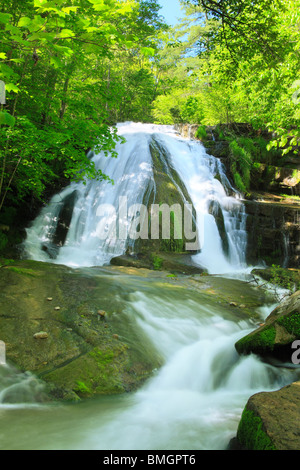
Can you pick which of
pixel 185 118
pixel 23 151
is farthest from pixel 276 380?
pixel 185 118

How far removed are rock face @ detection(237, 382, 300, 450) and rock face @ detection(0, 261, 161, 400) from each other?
1.28 meters

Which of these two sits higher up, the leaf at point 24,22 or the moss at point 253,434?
the leaf at point 24,22

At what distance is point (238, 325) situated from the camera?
4523 mm

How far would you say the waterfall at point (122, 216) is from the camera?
358 inches

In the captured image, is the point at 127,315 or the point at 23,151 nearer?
the point at 127,315

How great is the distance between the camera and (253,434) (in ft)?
6.20

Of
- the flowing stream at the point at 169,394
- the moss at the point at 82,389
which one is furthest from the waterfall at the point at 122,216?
the moss at the point at 82,389

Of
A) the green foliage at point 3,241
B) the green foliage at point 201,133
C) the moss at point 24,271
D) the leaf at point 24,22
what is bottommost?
the moss at point 24,271

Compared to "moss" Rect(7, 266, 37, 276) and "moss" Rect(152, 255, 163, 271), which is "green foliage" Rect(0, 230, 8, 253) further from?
"moss" Rect(152, 255, 163, 271)

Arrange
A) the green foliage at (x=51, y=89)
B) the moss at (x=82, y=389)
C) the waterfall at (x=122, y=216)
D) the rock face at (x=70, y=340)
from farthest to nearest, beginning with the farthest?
the waterfall at (x=122, y=216), the rock face at (x=70, y=340), the moss at (x=82, y=389), the green foliage at (x=51, y=89)

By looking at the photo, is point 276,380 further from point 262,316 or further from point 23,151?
point 23,151

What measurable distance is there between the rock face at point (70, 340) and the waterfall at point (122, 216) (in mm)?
4294

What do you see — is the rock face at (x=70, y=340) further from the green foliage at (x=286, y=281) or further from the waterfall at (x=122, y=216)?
the waterfall at (x=122, y=216)
